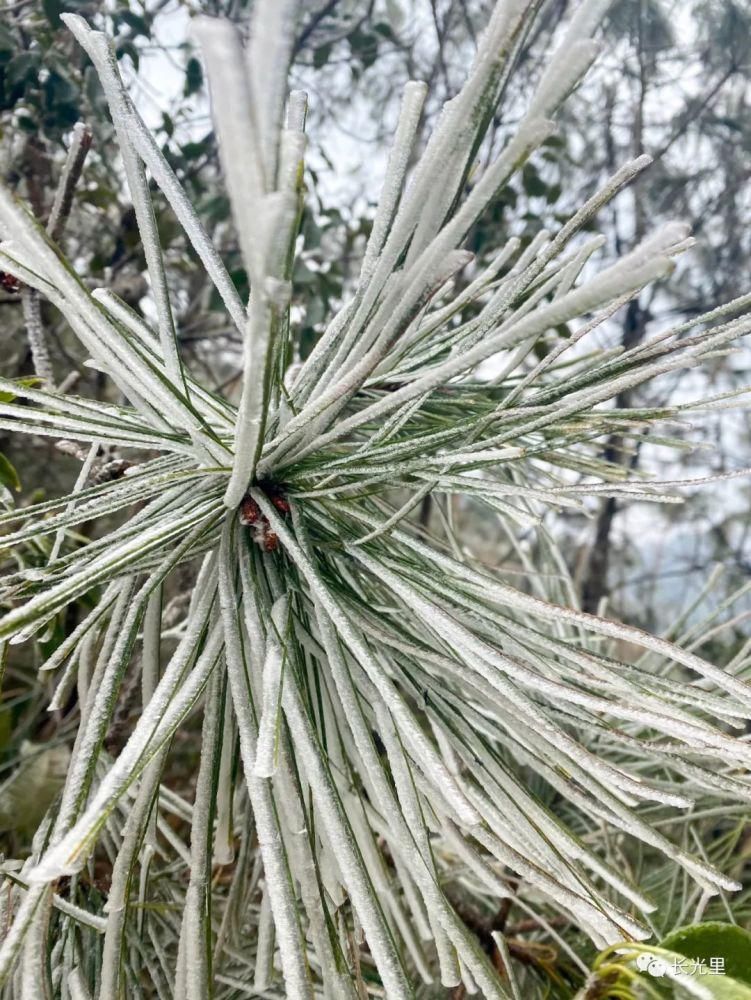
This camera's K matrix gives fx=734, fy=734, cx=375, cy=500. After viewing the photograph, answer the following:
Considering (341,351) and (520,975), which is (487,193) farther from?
(520,975)

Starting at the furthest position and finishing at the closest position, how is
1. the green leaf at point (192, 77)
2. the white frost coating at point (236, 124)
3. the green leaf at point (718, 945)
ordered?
the green leaf at point (192, 77), the green leaf at point (718, 945), the white frost coating at point (236, 124)

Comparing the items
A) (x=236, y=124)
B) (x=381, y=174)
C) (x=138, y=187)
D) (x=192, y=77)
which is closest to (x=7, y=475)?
(x=138, y=187)

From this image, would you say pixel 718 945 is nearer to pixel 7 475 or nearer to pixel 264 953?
pixel 264 953

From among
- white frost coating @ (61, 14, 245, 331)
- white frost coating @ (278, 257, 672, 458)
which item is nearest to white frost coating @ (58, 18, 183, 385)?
white frost coating @ (61, 14, 245, 331)

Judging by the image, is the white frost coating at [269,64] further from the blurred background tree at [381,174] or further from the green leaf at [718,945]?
the blurred background tree at [381,174]

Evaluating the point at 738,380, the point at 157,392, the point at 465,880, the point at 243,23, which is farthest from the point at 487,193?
the point at 738,380

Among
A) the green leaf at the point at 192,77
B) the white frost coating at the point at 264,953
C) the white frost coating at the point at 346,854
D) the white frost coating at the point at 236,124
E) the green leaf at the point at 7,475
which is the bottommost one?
the white frost coating at the point at 264,953

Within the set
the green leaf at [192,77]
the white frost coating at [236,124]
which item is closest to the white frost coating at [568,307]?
the white frost coating at [236,124]
